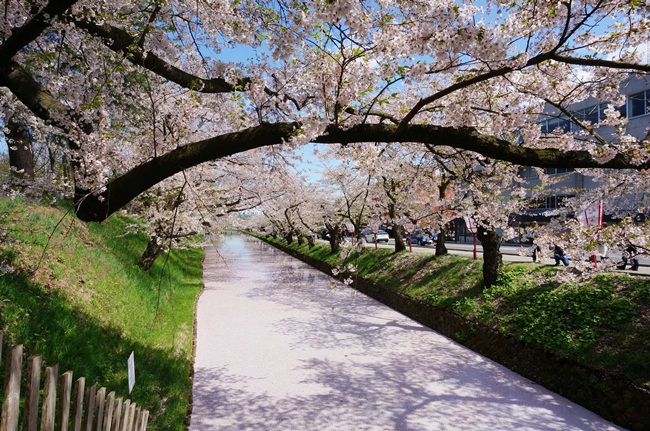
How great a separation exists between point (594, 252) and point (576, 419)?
2.64m

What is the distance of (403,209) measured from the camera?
607 inches

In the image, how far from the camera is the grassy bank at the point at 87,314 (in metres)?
4.49

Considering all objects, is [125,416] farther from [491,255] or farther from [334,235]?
[334,235]

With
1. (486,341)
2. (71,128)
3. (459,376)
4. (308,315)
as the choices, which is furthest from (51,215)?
(486,341)

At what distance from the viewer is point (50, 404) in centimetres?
177

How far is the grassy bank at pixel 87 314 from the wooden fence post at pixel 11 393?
6.44ft

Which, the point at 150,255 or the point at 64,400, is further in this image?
the point at 150,255

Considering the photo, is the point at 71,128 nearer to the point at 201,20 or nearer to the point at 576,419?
the point at 201,20

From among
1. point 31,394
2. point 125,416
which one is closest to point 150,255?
point 125,416

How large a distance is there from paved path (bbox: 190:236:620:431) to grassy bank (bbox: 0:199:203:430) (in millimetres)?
559

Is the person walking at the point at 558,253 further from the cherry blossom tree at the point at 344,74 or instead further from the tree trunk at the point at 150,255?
the tree trunk at the point at 150,255

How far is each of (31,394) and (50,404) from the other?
0.20 m

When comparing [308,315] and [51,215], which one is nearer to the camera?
[51,215]

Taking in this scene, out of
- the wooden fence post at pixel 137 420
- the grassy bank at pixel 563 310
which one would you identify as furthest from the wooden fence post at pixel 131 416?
the grassy bank at pixel 563 310
